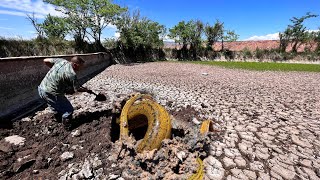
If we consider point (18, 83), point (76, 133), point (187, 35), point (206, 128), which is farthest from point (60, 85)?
point (187, 35)

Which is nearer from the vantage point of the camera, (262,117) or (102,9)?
(262,117)

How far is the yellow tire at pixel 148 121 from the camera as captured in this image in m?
3.39

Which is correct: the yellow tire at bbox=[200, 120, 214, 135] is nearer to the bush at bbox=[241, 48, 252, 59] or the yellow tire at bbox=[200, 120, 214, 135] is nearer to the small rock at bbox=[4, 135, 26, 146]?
the small rock at bbox=[4, 135, 26, 146]

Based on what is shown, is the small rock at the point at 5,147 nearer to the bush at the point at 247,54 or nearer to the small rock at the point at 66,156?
the small rock at the point at 66,156

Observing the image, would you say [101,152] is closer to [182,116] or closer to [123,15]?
[182,116]

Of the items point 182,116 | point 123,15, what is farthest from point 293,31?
Answer: point 182,116

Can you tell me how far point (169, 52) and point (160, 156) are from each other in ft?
106

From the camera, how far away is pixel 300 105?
7027 millimetres

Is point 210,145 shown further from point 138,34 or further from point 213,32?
point 213,32

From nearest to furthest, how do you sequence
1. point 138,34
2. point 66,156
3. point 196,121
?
point 66,156 < point 196,121 < point 138,34

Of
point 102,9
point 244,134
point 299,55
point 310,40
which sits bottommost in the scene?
point 244,134

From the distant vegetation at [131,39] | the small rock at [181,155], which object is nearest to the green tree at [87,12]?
the distant vegetation at [131,39]

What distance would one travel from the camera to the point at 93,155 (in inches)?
147

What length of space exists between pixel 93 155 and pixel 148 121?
1051mm
